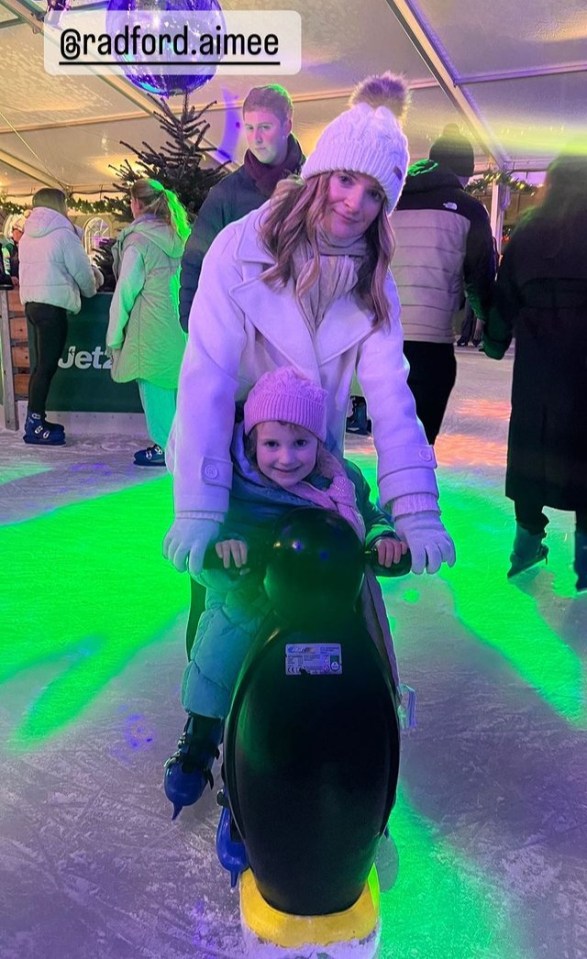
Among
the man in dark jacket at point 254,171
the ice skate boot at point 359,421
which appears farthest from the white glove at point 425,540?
the ice skate boot at point 359,421

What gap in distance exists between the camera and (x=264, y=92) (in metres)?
1.97

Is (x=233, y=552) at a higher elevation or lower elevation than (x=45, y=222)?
lower

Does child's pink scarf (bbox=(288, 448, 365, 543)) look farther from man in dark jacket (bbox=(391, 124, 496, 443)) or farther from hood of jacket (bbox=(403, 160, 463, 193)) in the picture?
hood of jacket (bbox=(403, 160, 463, 193))

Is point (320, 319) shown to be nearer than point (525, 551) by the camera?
Yes

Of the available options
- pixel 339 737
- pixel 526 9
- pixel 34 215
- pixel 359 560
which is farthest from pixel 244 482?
pixel 526 9

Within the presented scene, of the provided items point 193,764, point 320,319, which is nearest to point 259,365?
point 320,319

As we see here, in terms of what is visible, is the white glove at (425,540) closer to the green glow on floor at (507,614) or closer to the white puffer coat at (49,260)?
the green glow on floor at (507,614)

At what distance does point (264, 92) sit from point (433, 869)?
6.54 ft

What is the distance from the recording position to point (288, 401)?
3.43 feet

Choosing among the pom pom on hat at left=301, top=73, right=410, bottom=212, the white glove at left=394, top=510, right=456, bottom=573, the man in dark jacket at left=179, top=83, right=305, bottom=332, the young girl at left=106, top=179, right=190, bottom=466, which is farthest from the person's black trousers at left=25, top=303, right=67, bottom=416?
the white glove at left=394, top=510, right=456, bottom=573

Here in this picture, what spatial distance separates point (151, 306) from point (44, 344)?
3.03ft

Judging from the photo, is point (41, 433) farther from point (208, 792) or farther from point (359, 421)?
point (208, 792)

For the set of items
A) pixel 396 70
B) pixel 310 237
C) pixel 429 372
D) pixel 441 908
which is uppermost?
pixel 396 70

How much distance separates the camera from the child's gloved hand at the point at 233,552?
35.4 inches
